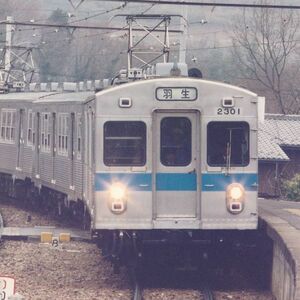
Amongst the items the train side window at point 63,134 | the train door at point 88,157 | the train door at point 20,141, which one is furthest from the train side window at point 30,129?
the train door at point 88,157

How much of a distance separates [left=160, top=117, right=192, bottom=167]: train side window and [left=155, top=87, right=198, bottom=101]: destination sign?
27cm

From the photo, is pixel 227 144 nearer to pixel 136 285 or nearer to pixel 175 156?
pixel 175 156

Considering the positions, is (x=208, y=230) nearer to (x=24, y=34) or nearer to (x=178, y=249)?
(x=178, y=249)

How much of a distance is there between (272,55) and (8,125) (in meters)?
24.2

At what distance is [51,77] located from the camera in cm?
7081

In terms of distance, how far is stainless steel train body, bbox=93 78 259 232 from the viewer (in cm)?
1402

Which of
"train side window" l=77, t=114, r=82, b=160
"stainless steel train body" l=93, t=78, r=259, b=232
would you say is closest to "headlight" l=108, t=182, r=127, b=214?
"stainless steel train body" l=93, t=78, r=259, b=232

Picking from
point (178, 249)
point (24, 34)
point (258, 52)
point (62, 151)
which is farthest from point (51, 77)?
point (178, 249)

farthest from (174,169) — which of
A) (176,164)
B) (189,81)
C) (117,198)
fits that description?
(189,81)

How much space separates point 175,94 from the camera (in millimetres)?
14117

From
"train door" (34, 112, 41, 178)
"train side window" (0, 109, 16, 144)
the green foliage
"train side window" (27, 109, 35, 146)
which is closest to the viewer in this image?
"train door" (34, 112, 41, 178)

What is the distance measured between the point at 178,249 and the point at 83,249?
375 centimetres

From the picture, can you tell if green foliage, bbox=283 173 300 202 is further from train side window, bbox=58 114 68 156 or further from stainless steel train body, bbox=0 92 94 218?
train side window, bbox=58 114 68 156

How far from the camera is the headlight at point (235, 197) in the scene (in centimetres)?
1414
